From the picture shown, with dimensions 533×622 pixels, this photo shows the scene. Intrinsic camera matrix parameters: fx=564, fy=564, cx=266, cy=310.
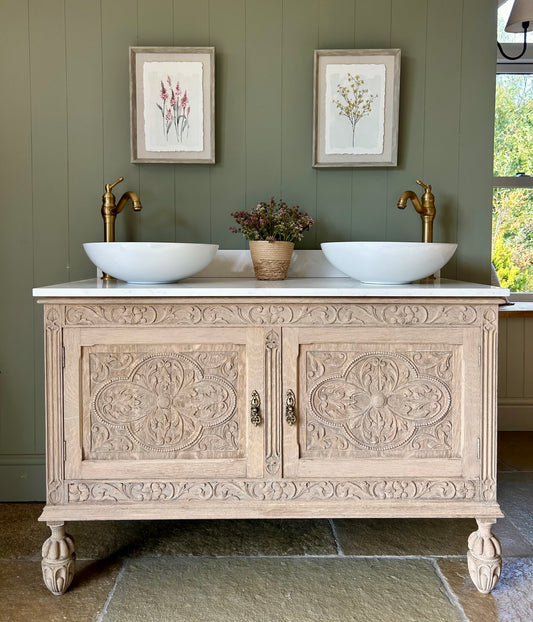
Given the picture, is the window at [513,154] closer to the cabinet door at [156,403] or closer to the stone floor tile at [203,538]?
the stone floor tile at [203,538]

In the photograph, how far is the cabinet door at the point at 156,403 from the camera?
1.52m

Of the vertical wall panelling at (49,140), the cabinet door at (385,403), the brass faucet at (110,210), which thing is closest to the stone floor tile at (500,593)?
the cabinet door at (385,403)

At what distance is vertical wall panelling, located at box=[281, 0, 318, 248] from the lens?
2.06 m

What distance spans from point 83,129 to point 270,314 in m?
1.13

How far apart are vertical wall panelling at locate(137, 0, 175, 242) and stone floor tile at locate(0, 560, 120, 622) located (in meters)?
1.14

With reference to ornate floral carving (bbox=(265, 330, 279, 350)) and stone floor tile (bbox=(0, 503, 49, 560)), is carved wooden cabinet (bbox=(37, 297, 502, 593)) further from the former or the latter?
stone floor tile (bbox=(0, 503, 49, 560))

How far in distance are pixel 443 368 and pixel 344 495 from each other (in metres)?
0.44

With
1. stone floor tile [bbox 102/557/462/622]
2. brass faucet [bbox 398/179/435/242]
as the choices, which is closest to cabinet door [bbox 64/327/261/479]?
stone floor tile [bbox 102/557/462/622]

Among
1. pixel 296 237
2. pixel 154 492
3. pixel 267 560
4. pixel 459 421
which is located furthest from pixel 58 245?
pixel 459 421

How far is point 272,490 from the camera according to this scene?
154 cm

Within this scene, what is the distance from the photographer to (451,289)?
1505 millimetres

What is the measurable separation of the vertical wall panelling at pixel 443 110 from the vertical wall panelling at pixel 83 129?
1.22 meters

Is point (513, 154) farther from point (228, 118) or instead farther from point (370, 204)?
point (228, 118)

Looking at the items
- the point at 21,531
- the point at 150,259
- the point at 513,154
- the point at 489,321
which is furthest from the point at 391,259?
the point at 513,154
